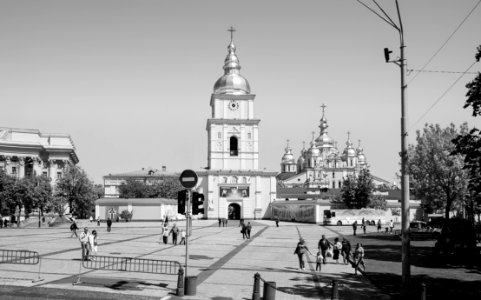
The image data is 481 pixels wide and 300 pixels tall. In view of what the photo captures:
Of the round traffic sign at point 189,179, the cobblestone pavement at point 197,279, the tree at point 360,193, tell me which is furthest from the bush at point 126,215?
the round traffic sign at point 189,179

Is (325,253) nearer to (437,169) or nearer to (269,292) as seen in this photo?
(269,292)

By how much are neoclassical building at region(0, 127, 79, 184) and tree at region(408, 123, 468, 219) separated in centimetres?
6517

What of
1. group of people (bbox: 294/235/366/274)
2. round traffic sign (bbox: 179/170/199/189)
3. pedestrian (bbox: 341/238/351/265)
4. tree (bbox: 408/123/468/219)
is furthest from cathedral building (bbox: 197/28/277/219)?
round traffic sign (bbox: 179/170/199/189)

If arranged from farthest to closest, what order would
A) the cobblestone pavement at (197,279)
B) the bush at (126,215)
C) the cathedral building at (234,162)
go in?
1. the cathedral building at (234,162)
2. the bush at (126,215)
3. the cobblestone pavement at (197,279)

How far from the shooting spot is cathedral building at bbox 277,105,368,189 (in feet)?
477

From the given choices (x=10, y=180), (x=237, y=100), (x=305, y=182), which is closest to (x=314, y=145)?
(x=305, y=182)

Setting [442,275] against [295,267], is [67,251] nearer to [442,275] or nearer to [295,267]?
[295,267]

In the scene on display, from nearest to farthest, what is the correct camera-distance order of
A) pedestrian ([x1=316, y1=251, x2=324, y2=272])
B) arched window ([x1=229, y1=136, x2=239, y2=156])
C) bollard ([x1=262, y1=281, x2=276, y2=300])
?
bollard ([x1=262, y1=281, x2=276, y2=300]) → pedestrian ([x1=316, y1=251, x2=324, y2=272]) → arched window ([x1=229, y1=136, x2=239, y2=156])

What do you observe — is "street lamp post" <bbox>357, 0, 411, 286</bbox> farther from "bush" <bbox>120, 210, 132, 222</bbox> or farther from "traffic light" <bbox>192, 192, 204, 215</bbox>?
"bush" <bbox>120, 210, 132, 222</bbox>

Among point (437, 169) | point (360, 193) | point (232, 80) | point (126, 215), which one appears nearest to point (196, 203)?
point (437, 169)

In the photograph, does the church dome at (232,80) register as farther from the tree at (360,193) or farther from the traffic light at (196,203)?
the traffic light at (196,203)

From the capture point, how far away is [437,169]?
166 ft

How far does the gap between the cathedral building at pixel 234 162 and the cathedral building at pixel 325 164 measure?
58.6 meters

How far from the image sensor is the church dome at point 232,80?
85.6m
